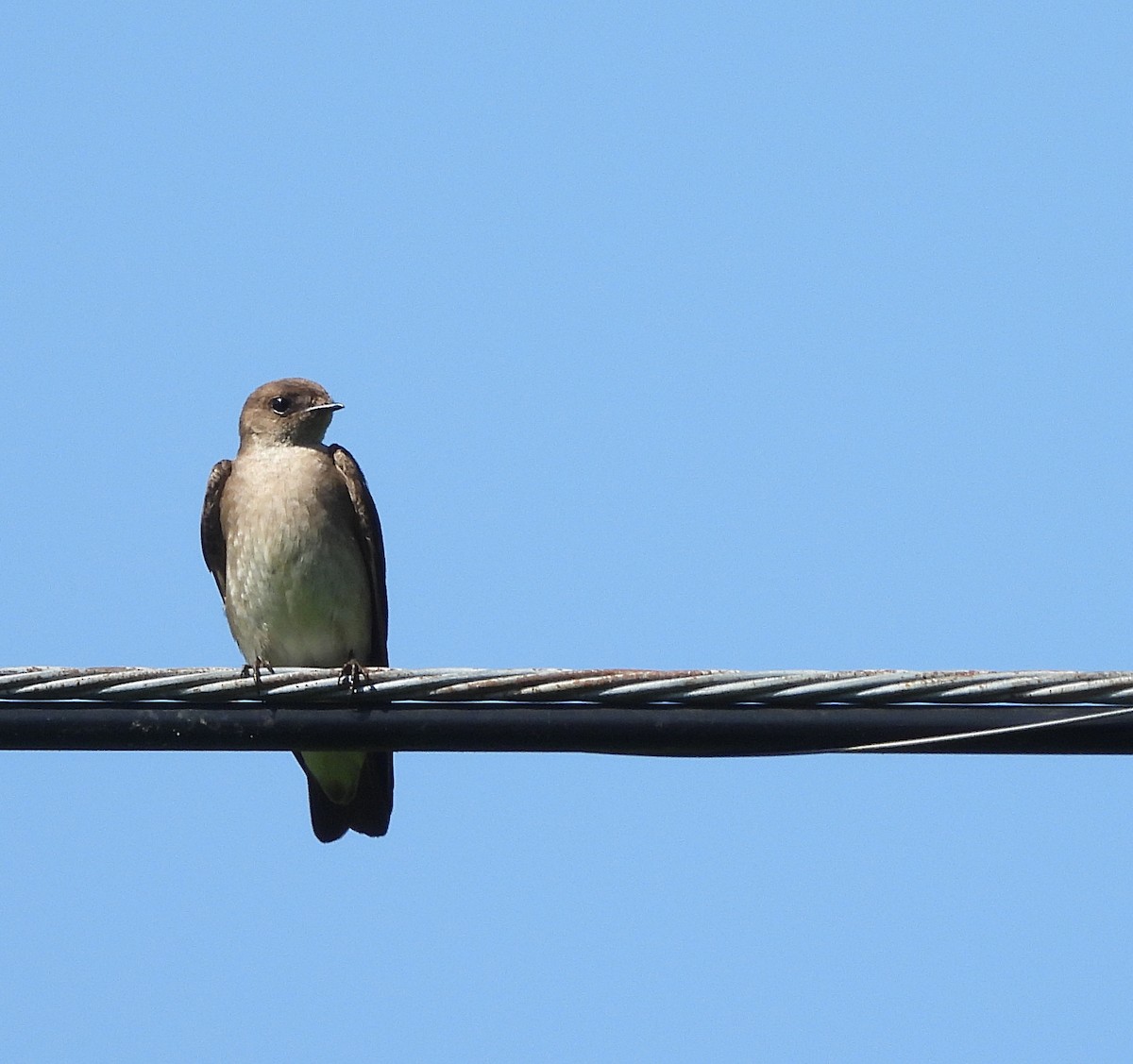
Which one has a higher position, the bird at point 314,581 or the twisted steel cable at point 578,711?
the bird at point 314,581

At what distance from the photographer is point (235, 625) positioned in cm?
1049

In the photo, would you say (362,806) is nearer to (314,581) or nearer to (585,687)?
(314,581)

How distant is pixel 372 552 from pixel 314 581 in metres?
0.42

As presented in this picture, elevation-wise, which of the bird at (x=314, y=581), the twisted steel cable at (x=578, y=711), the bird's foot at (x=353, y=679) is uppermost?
the bird at (x=314, y=581)

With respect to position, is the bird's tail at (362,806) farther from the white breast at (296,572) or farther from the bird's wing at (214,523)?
the bird's wing at (214,523)

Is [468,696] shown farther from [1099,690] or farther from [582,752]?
[1099,690]

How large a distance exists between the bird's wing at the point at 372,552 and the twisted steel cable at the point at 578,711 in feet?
12.6

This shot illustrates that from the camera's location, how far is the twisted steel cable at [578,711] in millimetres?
5766

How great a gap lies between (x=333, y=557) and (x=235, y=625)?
761mm

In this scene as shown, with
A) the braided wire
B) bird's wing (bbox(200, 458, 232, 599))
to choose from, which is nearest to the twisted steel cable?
the braided wire

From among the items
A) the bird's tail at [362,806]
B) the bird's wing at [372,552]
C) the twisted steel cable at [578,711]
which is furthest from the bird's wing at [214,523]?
the twisted steel cable at [578,711]

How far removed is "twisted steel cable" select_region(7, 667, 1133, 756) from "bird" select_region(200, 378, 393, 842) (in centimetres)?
341

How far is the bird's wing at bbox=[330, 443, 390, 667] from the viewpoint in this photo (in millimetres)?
10359

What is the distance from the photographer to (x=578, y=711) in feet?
19.7
